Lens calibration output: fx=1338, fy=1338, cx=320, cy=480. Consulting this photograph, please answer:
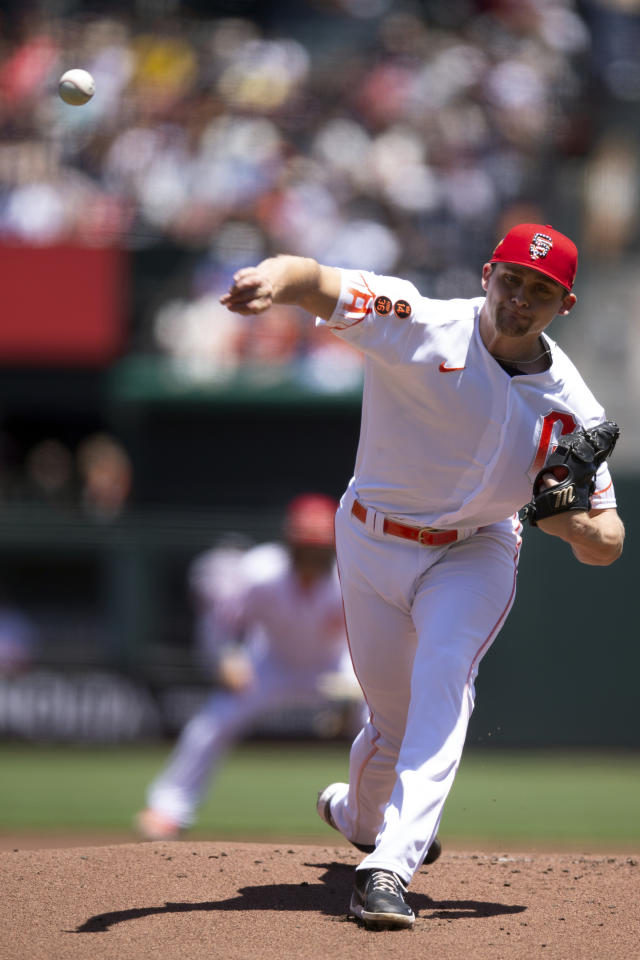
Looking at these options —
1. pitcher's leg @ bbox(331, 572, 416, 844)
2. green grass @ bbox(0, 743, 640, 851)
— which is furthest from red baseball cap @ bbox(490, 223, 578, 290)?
green grass @ bbox(0, 743, 640, 851)

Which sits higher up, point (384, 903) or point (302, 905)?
point (384, 903)

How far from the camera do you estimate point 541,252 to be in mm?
3900

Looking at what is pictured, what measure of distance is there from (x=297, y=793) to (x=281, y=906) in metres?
4.85

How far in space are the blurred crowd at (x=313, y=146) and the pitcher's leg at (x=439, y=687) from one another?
833 centimetres

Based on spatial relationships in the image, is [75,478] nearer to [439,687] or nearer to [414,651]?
[414,651]

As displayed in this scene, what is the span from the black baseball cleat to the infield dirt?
38mm

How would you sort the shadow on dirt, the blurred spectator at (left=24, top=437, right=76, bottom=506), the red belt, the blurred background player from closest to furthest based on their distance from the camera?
the shadow on dirt < the red belt < the blurred background player < the blurred spectator at (left=24, top=437, right=76, bottom=506)

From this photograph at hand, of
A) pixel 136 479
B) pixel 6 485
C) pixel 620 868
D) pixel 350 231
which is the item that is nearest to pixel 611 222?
pixel 350 231

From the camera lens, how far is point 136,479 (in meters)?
13.6

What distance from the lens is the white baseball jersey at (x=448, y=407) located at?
13.1 feet

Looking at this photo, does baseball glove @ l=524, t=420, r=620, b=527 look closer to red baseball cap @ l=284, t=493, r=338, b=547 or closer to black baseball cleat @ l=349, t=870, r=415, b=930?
black baseball cleat @ l=349, t=870, r=415, b=930

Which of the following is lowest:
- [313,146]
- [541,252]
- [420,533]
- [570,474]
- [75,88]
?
[420,533]

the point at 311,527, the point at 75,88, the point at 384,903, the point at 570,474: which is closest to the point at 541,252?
the point at 570,474

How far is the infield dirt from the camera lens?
12.3ft
